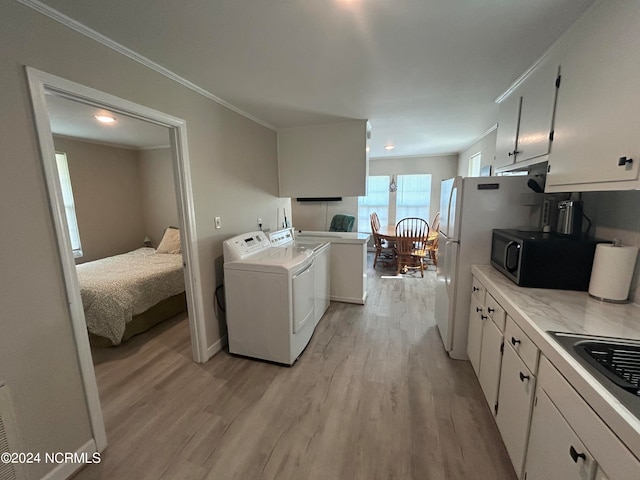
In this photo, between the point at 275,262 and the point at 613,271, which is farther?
the point at 275,262

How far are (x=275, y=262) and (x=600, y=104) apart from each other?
2.11 m

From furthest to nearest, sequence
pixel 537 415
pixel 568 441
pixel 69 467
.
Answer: pixel 69 467, pixel 537 415, pixel 568 441

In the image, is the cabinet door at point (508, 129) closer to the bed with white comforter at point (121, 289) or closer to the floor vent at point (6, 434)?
the floor vent at point (6, 434)

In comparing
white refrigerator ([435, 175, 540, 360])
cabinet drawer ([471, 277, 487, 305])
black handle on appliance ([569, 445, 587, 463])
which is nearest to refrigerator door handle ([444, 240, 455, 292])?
white refrigerator ([435, 175, 540, 360])

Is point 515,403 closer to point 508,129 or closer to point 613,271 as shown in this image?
point 613,271

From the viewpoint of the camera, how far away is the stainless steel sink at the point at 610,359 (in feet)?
2.56

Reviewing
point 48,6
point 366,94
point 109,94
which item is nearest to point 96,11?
point 48,6

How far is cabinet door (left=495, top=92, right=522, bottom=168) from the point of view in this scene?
80.6 inches

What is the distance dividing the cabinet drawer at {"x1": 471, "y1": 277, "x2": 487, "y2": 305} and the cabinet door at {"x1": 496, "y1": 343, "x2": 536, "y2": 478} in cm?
51

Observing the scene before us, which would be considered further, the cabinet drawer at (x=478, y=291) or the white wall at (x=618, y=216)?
the cabinet drawer at (x=478, y=291)

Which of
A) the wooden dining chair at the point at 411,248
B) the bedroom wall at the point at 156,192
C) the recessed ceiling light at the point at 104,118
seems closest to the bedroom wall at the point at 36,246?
the recessed ceiling light at the point at 104,118

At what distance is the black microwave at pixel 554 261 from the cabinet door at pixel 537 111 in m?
0.56

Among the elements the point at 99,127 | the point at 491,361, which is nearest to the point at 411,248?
the point at 491,361

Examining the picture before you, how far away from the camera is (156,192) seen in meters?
4.78
